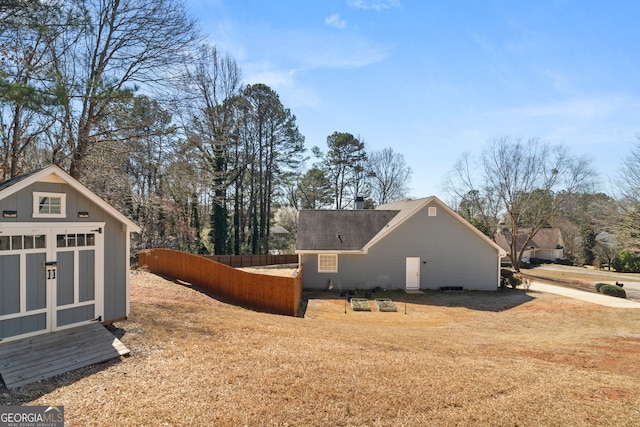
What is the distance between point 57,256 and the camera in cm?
751

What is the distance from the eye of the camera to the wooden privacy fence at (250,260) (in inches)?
1045

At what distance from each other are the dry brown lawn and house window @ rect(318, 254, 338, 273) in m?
8.49

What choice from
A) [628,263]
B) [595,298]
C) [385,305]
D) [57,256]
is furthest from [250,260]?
[628,263]

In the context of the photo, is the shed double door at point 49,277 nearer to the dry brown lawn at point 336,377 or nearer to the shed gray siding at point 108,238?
the shed gray siding at point 108,238

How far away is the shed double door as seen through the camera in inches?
269

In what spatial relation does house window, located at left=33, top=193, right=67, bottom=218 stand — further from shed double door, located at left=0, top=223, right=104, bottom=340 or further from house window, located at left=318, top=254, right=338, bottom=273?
house window, located at left=318, top=254, right=338, bottom=273

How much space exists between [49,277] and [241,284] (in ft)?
27.4

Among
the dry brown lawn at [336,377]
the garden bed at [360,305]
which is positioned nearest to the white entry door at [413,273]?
the garden bed at [360,305]

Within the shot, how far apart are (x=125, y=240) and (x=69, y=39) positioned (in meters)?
8.26

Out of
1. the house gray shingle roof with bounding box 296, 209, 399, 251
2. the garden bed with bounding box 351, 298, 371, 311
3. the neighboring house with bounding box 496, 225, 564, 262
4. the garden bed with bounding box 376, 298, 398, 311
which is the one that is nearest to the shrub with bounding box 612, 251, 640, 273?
the neighboring house with bounding box 496, 225, 564, 262

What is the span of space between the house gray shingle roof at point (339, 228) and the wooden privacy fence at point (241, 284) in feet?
15.1

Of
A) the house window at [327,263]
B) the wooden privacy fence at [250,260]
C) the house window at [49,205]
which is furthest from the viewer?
the wooden privacy fence at [250,260]

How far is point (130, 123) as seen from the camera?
1255 centimetres

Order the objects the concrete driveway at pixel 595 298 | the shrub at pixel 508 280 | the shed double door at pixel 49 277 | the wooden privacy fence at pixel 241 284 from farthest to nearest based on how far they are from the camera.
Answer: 1. the shrub at pixel 508 280
2. the concrete driveway at pixel 595 298
3. the wooden privacy fence at pixel 241 284
4. the shed double door at pixel 49 277
